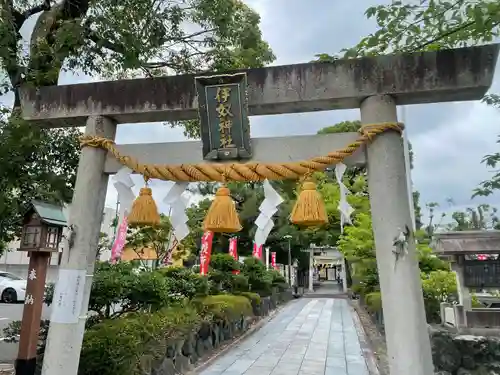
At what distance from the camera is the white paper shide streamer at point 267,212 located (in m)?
3.21

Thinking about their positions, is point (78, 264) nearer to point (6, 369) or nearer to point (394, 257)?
point (394, 257)

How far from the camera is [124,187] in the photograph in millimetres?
3521

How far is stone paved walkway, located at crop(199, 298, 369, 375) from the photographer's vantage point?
7.02 meters

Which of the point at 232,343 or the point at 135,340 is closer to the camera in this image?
the point at 135,340

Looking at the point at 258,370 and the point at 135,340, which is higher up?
the point at 135,340

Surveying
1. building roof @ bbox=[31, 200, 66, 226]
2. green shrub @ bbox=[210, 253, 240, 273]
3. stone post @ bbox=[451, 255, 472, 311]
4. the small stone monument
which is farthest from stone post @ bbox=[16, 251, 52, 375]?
green shrub @ bbox=[210, 253, 240, 273]

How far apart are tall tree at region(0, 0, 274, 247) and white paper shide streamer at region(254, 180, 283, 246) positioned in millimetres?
3017

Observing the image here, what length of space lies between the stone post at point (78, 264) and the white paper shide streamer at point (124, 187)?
0.58ft

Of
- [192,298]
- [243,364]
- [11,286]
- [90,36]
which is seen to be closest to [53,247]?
[90,36]

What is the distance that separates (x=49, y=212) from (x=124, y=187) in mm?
2208

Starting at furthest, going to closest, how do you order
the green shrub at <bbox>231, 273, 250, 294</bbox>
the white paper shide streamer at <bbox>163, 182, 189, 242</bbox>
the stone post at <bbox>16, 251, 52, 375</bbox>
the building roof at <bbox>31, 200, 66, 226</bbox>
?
the green shrub at <bbox>231, 273, 250, 294</bbox> < the building roof at <bbox>31, 200, 66, 226</bbox> < the stone post at <bbox>16, 251, 52, 375</bbox> < the white paper shide streamer at <bbox>163, 182, 189, 242</bbox>

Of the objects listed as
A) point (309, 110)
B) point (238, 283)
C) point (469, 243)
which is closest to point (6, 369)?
point (309, 110)

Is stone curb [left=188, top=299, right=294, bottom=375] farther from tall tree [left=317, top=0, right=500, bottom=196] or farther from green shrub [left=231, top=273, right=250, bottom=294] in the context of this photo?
tall tree [left=317, top=0, right=500, bottom=196]

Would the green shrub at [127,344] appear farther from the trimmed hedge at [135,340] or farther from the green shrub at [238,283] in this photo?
the green shrub at [238,283]
